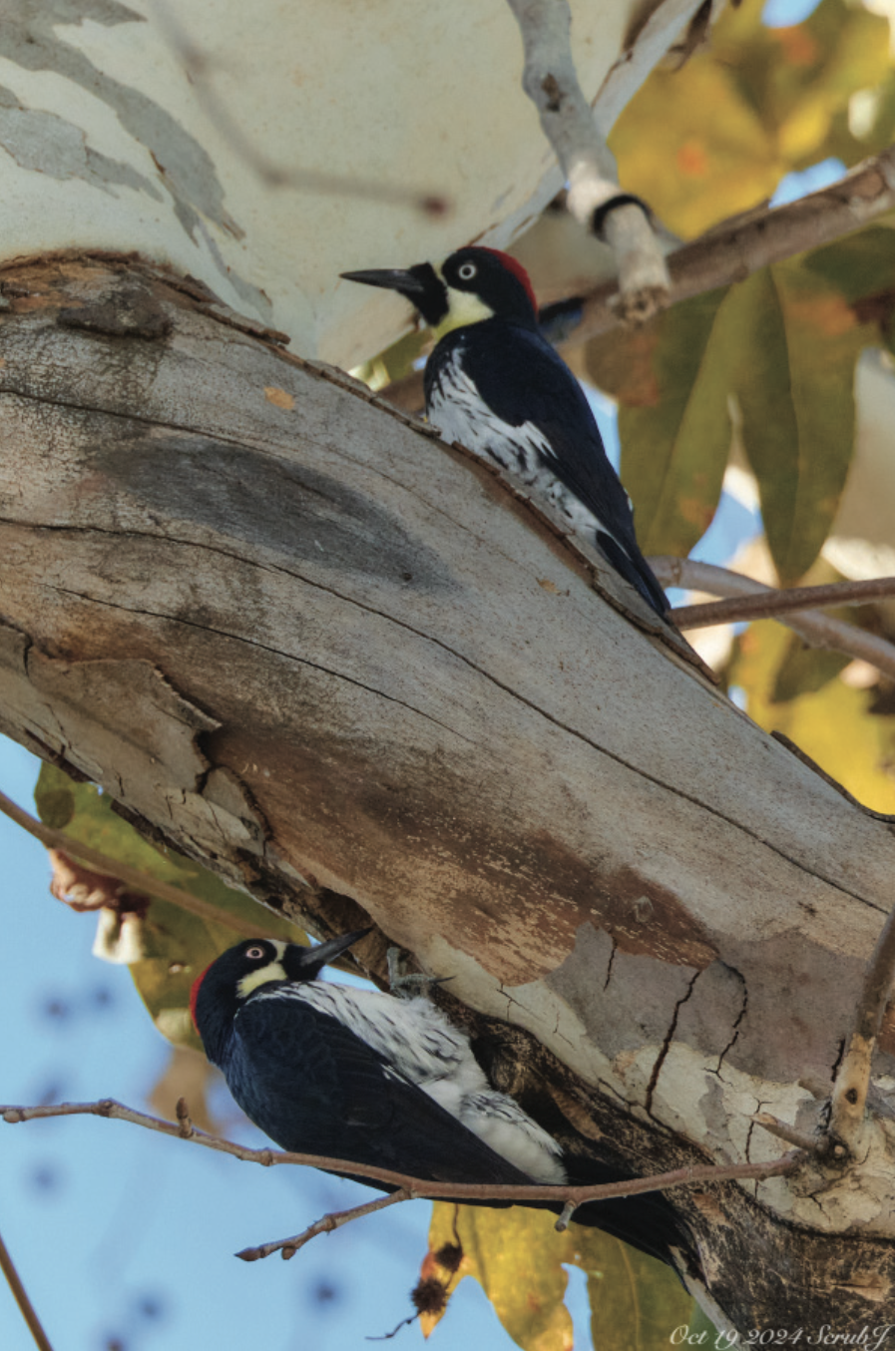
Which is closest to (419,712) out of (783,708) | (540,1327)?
(540,1327)

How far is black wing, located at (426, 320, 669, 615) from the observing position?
2.62m

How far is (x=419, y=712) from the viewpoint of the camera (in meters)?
1.70

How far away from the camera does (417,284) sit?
9.71 ft

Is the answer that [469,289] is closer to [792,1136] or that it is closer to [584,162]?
[584,162]

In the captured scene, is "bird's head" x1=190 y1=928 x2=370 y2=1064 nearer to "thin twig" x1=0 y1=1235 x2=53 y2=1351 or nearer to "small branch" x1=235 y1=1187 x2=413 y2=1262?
"thin twig" x1=0 y1=1235 x2=53 y2=1351

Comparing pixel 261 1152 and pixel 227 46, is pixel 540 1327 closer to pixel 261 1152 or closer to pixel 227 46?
pixel 261 1152

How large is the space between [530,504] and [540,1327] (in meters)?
2.13

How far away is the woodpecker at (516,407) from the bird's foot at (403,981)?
3.11ft

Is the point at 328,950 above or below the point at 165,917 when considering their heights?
below

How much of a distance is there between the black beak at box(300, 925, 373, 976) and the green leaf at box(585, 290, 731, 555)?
1.93m

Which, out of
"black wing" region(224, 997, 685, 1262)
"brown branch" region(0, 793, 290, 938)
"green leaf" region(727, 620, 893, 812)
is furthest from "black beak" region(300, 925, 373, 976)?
"green leaf" region(727, 620, 893, 812)

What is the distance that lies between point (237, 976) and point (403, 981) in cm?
79

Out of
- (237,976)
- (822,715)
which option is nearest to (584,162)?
(237,976)

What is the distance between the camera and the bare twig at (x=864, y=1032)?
121 cm
